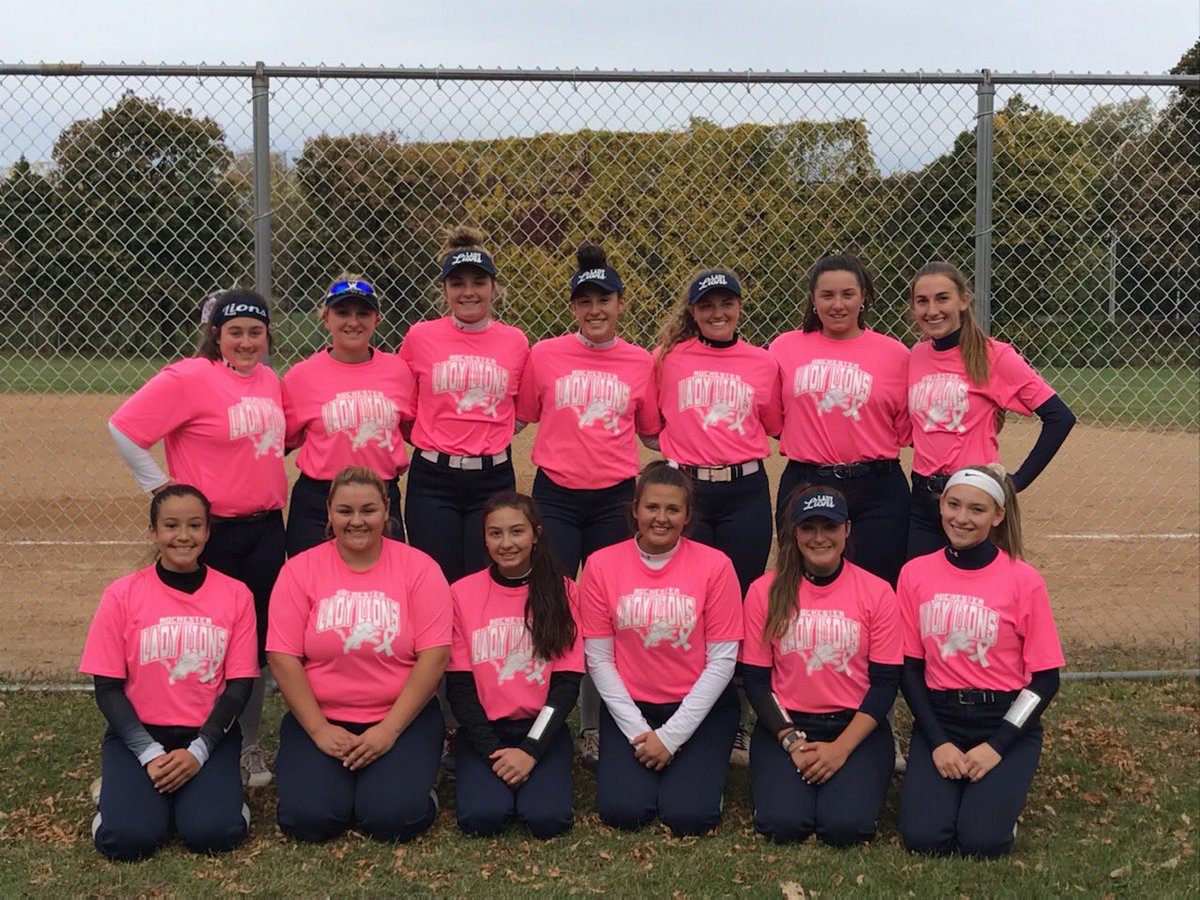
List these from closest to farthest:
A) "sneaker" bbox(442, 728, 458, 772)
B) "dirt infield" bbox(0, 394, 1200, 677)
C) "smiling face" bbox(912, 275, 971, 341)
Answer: "smiling face" bbox(912, 275, 971, 341), "sneaker" bbox(442, 728, 458, 772), "dirt infield" bbox(0, 394, 1200, 677)

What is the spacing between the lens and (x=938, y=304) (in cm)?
423

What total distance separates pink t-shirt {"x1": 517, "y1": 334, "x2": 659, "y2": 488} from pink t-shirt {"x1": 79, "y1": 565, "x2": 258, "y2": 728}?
123 cm

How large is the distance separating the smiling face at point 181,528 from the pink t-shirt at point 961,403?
247 centimetres

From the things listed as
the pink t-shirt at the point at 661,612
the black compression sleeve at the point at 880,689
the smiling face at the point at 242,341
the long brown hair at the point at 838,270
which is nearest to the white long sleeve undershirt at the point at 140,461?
the smiling face at the point at 242,341

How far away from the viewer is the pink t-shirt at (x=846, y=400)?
433cm

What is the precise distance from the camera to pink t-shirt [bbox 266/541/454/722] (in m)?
3.95

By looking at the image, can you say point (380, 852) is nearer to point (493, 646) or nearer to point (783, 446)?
point (493, 646)

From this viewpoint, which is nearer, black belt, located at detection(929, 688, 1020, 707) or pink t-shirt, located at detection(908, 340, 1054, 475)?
black belt, located at detection(929, 688, 1020, 707)

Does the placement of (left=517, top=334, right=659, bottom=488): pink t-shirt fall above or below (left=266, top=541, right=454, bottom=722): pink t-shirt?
above

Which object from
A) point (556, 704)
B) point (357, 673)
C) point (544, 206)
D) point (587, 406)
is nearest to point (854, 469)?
point (587, 406)

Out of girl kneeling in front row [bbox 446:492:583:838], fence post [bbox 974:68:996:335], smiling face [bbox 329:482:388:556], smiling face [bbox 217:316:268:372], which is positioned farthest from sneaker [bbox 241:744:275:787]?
fence post [bbox 974:68:996:335]

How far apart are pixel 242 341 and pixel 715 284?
1664mm

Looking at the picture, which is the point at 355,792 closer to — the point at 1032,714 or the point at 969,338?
the point at 1032,714

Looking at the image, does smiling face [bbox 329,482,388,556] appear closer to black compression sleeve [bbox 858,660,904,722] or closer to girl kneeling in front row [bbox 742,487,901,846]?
girl kneeling in front row [bbox 742,487,901,846]
